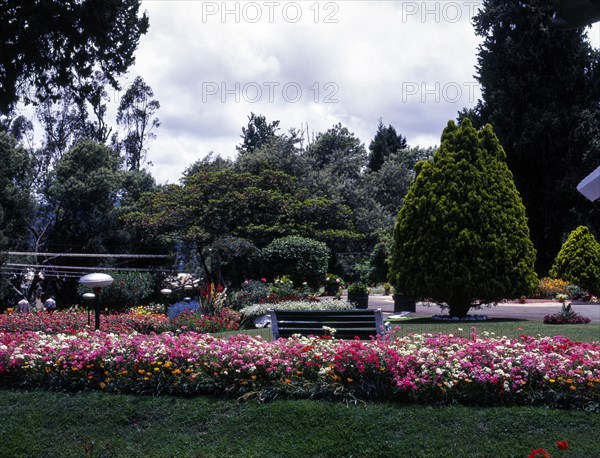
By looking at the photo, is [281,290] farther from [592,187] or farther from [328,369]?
[592,187]

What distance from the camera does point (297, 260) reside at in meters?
21.8

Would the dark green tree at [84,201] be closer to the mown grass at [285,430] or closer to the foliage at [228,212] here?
the foliage at [228,212]

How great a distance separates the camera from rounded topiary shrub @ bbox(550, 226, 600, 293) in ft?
86.1

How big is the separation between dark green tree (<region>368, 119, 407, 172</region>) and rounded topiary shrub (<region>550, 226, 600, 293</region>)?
2668 cm

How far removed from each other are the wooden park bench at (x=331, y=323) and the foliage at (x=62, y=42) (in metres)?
3.76

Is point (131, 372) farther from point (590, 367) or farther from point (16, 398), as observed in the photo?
point (590, 367)

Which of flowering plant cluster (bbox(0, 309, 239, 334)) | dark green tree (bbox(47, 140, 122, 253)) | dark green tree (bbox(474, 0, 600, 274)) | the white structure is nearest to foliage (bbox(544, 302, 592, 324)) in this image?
flowering plant cluster (bbox(0, 309, 239, 334))

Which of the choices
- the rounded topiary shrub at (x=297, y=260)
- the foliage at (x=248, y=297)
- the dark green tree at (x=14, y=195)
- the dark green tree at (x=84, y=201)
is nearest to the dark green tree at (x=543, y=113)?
the rounded topiary shrub at (x=297, y=260)

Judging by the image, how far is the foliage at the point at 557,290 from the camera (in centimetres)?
2539

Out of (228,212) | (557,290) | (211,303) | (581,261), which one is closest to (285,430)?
(211,303)

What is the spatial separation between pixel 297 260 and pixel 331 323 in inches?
517

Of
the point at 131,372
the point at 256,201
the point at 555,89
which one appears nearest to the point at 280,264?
the point at 256,201

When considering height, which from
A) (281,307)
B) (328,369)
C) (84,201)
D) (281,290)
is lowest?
(328,369)

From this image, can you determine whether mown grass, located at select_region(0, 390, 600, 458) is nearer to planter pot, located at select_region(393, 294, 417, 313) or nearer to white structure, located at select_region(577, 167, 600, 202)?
white structure, located at select_region(577, 167, 600, 202)
